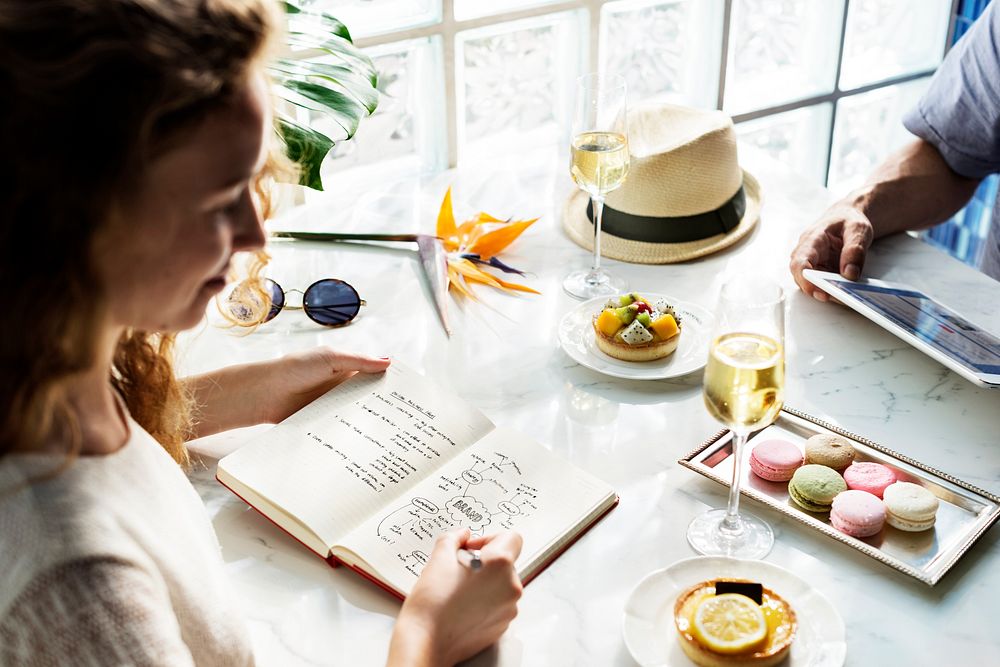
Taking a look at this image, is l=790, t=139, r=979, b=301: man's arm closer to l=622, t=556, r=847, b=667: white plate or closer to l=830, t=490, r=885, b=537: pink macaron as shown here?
l=830, t=490, r=885, b=537: pink macaron

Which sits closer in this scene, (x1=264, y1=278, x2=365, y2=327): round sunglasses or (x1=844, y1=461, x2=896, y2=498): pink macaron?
(x1=844, y1=461, x2=896, y2=498): pink macaron

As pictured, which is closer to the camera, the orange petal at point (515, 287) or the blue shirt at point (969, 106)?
the orange petal at point (515, 287)

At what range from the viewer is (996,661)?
2.93ft

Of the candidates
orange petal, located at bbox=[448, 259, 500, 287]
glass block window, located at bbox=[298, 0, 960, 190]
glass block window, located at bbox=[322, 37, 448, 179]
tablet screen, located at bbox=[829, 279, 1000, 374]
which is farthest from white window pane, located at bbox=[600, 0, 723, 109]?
tablet screen, located at bbox=[829, 279, 1000, 374]

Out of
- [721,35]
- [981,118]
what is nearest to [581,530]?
[981,118]

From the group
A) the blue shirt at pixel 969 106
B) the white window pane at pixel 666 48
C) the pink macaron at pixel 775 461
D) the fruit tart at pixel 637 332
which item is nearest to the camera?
the pink macaron at pixel 775 461

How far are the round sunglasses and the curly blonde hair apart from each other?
2.40ft

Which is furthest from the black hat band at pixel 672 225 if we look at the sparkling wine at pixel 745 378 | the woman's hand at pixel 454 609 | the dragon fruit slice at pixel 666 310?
the woman's hand at pixel 454 609

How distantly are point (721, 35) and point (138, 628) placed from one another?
6.24ft

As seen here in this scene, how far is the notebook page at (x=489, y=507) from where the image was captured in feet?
3.31

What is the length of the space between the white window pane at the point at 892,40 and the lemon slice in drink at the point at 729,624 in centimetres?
190

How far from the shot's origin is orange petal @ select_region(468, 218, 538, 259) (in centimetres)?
158

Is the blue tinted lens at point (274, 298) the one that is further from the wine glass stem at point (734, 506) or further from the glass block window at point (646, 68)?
the wine glass stem at point (734, 506)

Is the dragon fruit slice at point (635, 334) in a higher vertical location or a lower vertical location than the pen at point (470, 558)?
lower
